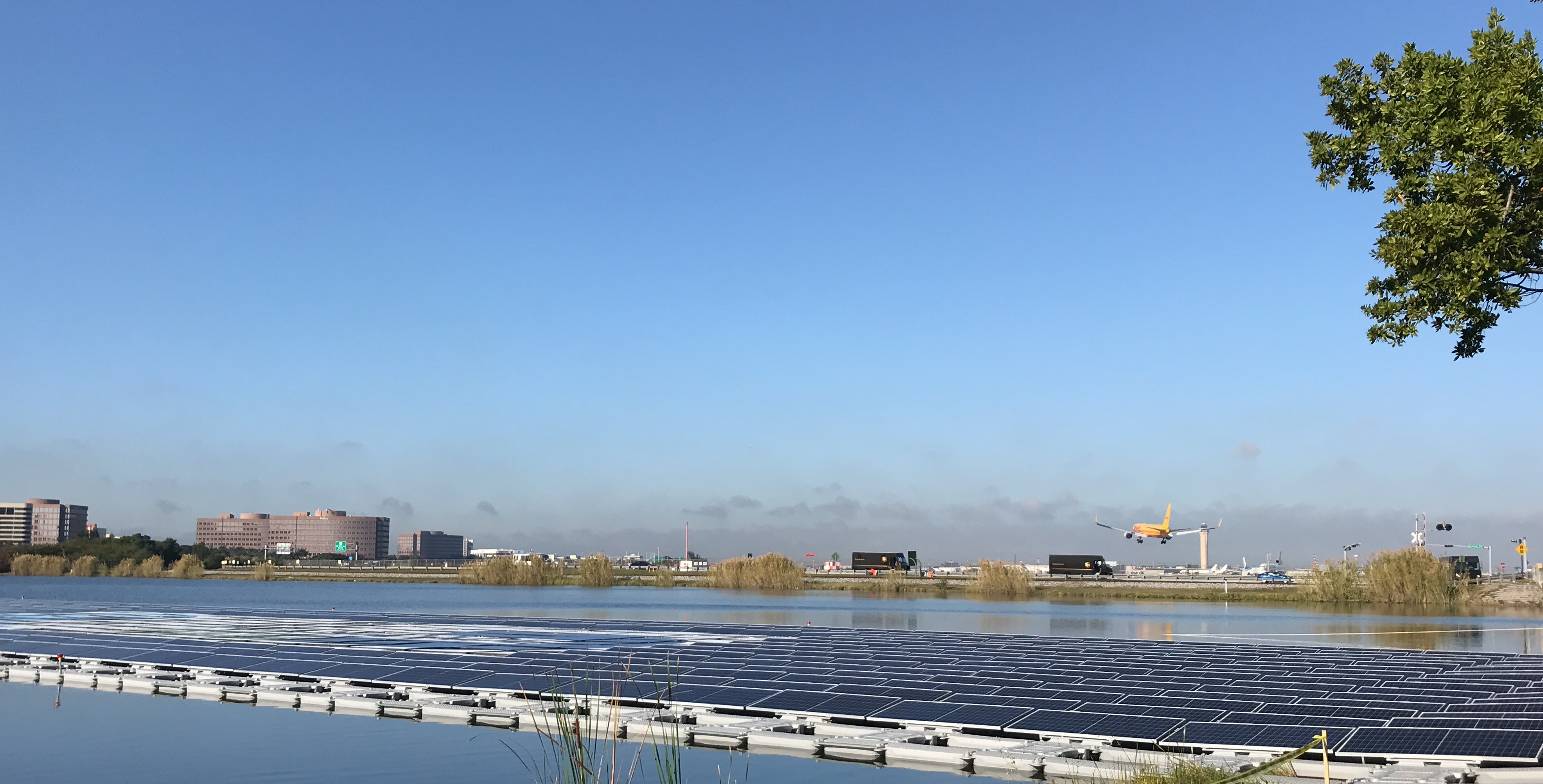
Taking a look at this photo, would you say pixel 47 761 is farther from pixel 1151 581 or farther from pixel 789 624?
pixel 1151 581

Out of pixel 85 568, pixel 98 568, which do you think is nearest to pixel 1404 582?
pixel 85 568

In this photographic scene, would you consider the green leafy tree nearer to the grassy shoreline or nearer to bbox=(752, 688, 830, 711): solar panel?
bbox=(752, 688, 830, 711): solar panel

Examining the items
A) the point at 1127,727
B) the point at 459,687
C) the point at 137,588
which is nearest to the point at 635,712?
the point at 459,687

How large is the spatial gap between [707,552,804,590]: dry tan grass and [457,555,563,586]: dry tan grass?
16.9 m

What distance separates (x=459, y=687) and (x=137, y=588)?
245ft

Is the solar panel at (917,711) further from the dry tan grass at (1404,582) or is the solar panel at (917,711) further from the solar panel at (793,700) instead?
the dry tan grass at (1404,582)

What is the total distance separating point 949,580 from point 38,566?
9523cm

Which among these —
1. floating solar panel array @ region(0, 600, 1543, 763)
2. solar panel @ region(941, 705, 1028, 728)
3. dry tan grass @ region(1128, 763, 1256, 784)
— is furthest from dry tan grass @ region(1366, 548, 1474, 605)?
dry tan grass @ region(1128, 763, 1256, 784)

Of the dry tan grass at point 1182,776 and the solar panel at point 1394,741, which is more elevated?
the dry tan grass at point 1182,776

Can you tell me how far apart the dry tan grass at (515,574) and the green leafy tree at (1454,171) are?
83.5 metres

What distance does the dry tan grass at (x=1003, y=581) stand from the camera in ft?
243

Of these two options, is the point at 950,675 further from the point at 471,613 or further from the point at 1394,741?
the point at 471,613

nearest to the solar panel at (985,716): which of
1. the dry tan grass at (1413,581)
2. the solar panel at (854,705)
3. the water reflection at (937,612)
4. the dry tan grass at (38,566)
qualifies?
the solar panel at (854,705)

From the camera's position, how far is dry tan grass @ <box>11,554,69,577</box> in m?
116
